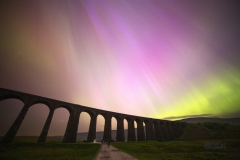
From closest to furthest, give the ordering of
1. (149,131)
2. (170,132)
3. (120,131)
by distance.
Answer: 1. (120,131)
2. (149,131)
3. (170,132)

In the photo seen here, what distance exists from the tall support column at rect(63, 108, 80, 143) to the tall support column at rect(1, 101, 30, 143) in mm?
12494

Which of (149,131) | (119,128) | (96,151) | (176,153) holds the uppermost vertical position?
(119,128)

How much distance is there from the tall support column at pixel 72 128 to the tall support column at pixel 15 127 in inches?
492

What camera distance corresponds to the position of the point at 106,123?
156ft

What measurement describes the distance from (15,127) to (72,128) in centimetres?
1455

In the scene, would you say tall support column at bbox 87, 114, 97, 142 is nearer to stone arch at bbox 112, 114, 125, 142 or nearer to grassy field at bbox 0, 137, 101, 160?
stone arch at bbox 112, 114, 125, 142

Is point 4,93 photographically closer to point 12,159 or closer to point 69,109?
point 69,109

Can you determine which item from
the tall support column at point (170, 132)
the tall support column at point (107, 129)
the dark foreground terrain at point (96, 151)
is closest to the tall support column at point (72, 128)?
the dark foreground terrain at point (96, 151)

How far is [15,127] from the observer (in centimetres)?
2558

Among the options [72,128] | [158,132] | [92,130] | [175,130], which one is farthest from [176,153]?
[175,130]

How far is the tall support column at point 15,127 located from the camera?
23573 millimetres

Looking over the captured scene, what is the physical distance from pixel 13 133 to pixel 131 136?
44484 millimetres

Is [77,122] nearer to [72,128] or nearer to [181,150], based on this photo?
[72,128]

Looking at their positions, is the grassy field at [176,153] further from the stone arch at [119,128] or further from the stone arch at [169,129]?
the stone arch at [169,129]
